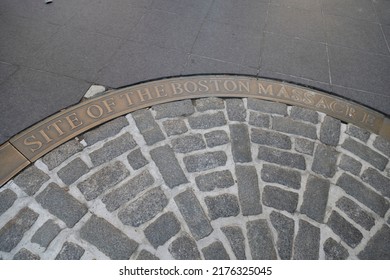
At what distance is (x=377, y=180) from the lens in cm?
256

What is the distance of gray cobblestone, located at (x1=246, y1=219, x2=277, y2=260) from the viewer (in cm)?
208

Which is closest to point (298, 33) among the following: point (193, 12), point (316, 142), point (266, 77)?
point (266, 77)

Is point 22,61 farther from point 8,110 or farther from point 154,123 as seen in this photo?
point 154,123

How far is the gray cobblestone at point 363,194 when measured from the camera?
239 centimetres

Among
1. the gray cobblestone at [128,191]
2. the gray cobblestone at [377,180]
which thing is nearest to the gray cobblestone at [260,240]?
the gray cobblestone at [128,191]

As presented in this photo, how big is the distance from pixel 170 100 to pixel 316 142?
1.49m

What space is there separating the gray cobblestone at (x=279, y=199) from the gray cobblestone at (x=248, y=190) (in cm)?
7

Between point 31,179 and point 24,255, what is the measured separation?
2.01ft

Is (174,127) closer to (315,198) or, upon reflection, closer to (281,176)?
(281,176)

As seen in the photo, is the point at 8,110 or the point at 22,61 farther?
the point at 22,61

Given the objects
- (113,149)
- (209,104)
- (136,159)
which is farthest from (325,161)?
(113,149)

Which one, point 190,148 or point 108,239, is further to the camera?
point 190,148
